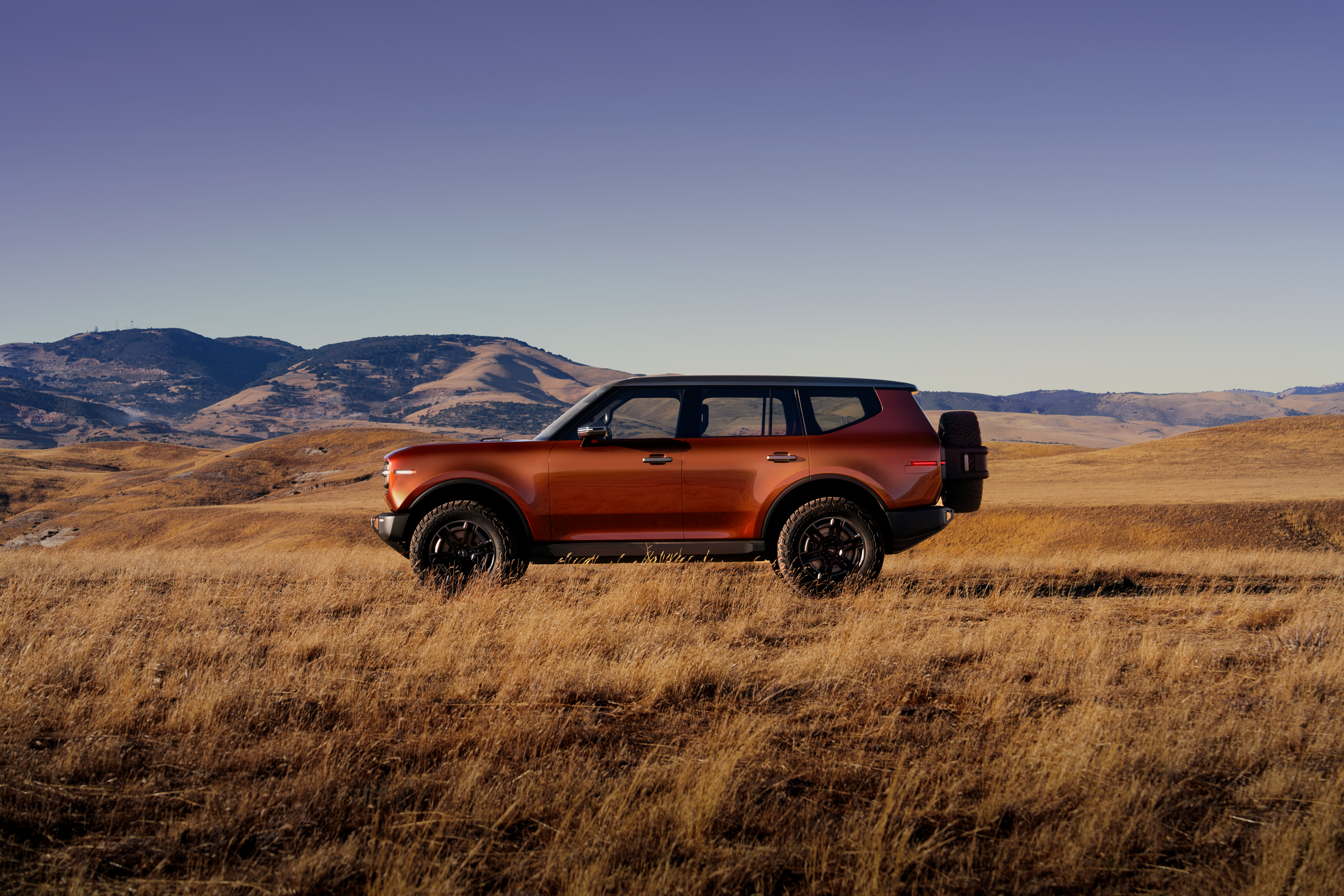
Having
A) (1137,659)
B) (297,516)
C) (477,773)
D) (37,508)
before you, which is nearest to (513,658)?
(477,773)

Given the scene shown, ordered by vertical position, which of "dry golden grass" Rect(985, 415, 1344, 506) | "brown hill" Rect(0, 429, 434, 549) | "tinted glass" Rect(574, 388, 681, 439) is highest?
"tinted glass" Rect(574, 388, 681, 439)

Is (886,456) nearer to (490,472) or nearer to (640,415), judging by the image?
(640,415)

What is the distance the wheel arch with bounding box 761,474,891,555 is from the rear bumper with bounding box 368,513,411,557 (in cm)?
326

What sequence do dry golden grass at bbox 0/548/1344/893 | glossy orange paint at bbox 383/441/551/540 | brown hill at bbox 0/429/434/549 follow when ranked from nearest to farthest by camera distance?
dry golden grass at bbox 0/548/1344/893 → glossy orange paint at bbox 383/441/551/540 → brown hill at bbox 0/429/434/549

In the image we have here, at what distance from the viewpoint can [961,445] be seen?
8039 millimetres

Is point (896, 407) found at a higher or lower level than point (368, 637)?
higher

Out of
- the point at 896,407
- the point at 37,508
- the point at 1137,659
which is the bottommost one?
the point at 37,508

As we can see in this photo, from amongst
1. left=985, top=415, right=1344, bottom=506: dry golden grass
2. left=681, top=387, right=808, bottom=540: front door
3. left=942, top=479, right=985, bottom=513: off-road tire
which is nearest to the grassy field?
left=681, top=387, right=808, bottom=540: front door

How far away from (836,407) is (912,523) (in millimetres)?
1252

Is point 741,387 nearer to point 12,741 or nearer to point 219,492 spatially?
point 12,741

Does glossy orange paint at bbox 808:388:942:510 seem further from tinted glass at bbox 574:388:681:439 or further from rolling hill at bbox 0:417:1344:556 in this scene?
rolling hill at bbox 0:417:1344:556

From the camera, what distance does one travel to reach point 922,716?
14.7ft

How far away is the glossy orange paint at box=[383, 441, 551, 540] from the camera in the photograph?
759 cm

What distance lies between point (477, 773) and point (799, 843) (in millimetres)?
1322
